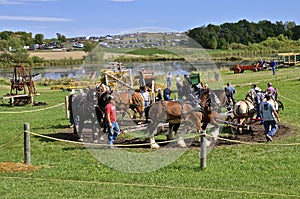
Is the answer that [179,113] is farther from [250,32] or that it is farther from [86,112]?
[250,32]

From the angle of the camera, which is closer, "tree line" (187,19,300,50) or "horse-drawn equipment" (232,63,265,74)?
"horse-drawn equipment" (232,63,265,74)

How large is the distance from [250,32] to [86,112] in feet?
349

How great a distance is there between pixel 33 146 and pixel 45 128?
16.3ft

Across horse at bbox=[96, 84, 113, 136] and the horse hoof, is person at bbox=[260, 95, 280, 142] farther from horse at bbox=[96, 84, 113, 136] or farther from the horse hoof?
horse at bbox=[96, 84, 113, 136]

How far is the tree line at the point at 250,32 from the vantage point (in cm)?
9631

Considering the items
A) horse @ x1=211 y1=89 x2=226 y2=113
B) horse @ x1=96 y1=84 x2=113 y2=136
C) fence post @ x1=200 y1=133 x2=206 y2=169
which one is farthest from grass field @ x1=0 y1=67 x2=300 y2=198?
horse @ x1=211 y1=89 x2=226 y2=113

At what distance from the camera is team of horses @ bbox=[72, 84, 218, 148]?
1595 centimetres

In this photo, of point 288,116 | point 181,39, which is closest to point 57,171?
point 181,39

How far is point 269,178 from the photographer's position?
11.4m

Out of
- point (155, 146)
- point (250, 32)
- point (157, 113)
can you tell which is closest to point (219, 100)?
point (157, 113)

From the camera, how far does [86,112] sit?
16.8 metres

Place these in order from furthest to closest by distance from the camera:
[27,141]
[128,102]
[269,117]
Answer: [128,102], [269,117], [27,141]

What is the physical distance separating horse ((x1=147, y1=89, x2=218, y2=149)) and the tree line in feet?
214

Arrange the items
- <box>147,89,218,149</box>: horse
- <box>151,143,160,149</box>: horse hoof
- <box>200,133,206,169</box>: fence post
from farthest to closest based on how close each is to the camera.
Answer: <box>147,89,218,149</box>: horse, <box>151,143,160,149</box>: horse hoof, <box>200,133,206,169</box>: fence post
